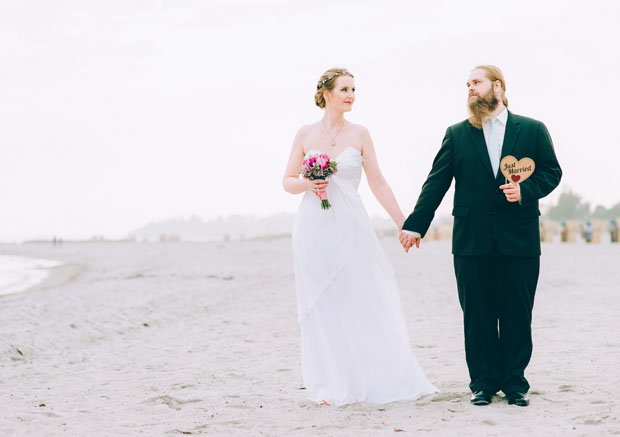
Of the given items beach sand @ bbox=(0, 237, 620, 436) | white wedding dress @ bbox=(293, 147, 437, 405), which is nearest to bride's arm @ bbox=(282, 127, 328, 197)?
white wedding dress @ bbox=(293, 147, 437, 405)

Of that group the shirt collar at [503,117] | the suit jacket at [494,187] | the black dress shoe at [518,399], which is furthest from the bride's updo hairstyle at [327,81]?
the black dress shoe at [518,399]

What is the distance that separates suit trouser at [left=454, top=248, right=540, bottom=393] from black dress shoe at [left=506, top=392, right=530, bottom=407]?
0.12ft

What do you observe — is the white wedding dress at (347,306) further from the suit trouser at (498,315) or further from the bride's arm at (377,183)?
the suit trouser at (498,315)

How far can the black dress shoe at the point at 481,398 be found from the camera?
491 cm

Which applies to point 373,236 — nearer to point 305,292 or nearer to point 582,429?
point 305,292

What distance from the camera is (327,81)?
5.33m

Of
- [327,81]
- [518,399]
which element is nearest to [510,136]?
[327,81]

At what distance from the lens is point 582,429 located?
4.18 meters

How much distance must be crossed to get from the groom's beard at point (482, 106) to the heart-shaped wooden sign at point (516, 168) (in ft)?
1.20

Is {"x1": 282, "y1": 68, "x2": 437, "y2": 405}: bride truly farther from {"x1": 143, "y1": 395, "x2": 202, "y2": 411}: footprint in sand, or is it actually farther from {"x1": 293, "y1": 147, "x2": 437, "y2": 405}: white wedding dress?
{"x1": 143, "y1": 395, "x2": 202, "y2": 411}: footprint in sand

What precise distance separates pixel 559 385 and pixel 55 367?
18.5ft

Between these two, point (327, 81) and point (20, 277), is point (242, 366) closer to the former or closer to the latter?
point (327, 81)

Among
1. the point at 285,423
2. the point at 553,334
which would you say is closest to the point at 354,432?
the point at 285,423

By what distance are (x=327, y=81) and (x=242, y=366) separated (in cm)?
352
